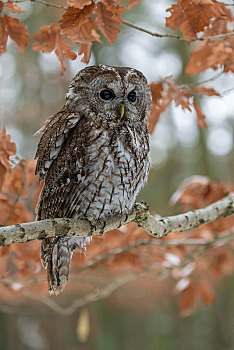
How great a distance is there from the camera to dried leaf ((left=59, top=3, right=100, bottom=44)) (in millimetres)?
1455

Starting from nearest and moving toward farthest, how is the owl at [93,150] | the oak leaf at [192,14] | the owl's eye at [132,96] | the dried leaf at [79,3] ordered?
1. the dried leaf at [79,3]
2. the oak leaf at [192,14]
3. the owl at [93,150]
4. the owl's eye at [132,96]

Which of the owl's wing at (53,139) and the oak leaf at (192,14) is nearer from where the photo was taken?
the oak leaf at (192,14)

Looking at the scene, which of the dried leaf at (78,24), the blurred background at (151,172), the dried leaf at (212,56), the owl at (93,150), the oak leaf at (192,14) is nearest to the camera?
the dried leaf at (78,24)

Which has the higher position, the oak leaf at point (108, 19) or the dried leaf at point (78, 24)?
the oak leaf at point (108, 19)

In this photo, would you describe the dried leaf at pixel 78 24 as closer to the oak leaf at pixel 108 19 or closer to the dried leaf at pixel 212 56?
the oak leaf at pixel 108 19

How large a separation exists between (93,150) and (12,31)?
707 mm

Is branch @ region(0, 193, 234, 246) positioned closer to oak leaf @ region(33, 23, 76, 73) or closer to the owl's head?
the owl's head

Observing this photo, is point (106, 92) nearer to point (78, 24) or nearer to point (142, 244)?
point (78, 24)

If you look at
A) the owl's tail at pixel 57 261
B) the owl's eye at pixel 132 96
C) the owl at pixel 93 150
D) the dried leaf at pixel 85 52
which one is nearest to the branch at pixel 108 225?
the owl at pixel 93 150

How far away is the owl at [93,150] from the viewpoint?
1771 mm

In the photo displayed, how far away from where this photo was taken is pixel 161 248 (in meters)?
2.90

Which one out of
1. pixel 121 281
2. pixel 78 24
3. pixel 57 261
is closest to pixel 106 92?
pixel 78 24

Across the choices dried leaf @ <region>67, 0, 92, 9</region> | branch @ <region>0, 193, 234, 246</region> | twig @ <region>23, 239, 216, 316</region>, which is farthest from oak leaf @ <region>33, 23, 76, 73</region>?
twig @ <region>23, 239, 216, 316</region>

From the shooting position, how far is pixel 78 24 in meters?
1.47
